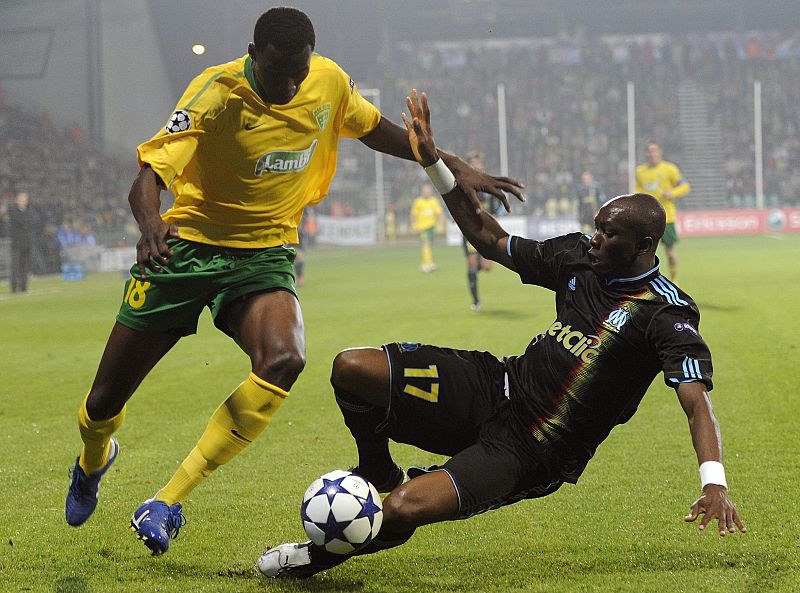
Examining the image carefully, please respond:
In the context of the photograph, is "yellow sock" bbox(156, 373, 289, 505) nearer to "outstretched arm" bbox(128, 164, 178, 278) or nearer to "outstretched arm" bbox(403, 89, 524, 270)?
"outstretched arm" bbox(128, 164, 178, 278)

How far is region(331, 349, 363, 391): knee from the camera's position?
4.02 meters

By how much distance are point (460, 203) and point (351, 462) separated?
1966 mm

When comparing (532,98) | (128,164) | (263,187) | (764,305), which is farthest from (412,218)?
(263,187)

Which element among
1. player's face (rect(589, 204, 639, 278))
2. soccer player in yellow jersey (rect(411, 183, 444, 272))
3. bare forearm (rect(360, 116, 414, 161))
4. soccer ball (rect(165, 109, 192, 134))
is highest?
soccer ball (rect(165, 109, 192, 134))

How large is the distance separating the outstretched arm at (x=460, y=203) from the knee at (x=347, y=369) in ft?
2.65

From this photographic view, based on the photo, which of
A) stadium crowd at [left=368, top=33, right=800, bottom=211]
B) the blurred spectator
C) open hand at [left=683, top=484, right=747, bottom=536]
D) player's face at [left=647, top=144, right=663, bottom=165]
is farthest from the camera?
stadium crowd at [left=368, top=33, right=800, bottom=211]

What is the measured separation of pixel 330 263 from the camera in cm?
2958

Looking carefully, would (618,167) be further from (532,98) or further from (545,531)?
(545,531)

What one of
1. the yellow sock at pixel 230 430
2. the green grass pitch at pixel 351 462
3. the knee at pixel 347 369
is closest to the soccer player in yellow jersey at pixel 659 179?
the green grass pitch at pixel 351 462

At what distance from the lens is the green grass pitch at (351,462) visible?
155 inches

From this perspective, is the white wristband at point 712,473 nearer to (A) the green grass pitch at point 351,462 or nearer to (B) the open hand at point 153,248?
(A) the green grass pitch at point 351,462

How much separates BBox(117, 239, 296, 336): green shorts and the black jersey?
122 centimetres

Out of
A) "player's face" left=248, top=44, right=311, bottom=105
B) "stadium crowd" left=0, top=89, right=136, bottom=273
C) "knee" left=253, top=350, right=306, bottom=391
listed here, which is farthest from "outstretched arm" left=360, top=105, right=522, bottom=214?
"stadium crowd" left=0, top=89, right=136, bottom=273

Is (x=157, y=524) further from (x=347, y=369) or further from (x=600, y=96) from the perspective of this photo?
(x=600, y=96)
